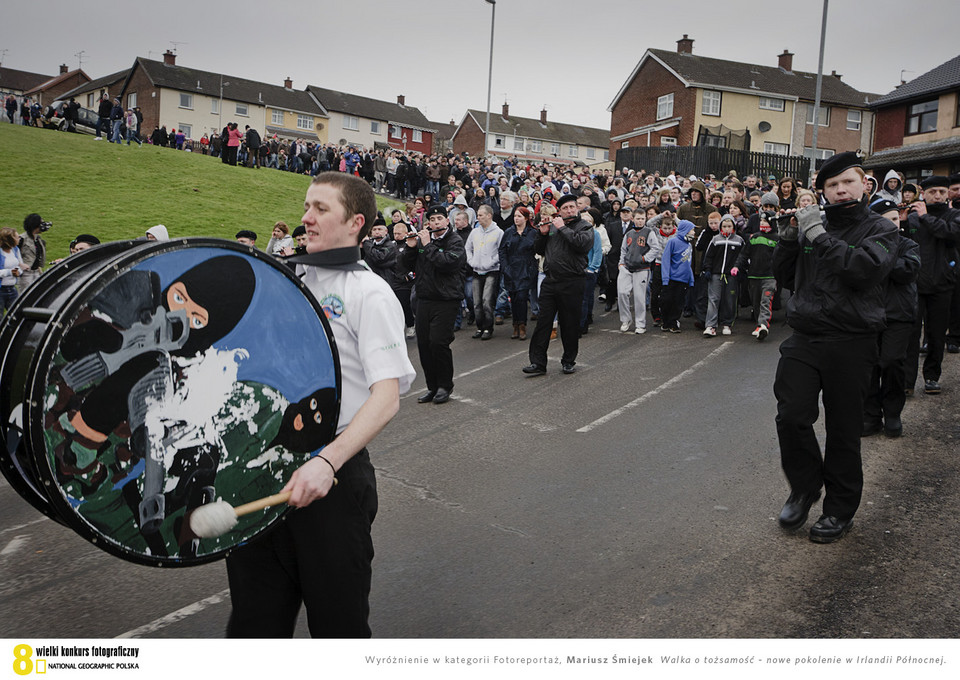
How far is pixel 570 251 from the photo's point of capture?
33.2 ft

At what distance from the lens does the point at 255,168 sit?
104 feet

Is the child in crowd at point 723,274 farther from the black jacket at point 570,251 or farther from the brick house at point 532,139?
the brick house at point 532,139

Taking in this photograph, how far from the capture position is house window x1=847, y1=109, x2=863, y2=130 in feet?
170

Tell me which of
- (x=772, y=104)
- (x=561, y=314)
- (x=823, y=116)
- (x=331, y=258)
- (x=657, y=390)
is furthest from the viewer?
(x=823, y=116)

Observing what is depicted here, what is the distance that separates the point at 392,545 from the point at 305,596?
2.26 metres

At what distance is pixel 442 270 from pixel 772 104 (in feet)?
152

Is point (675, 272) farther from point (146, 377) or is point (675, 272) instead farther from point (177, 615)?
point (146, 377)

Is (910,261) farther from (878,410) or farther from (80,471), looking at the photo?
(80,471)

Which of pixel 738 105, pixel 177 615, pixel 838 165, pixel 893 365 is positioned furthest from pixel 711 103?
pixel 177 615

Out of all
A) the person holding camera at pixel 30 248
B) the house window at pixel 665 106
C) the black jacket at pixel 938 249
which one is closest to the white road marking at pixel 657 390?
the black jacket at pixel 938 249

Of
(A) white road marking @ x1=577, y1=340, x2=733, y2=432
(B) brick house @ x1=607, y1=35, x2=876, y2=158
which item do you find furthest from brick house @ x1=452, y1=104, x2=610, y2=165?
(A) white road marking @ x1=577, y1=340, x2=733, y2=432

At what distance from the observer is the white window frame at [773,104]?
49.2m
